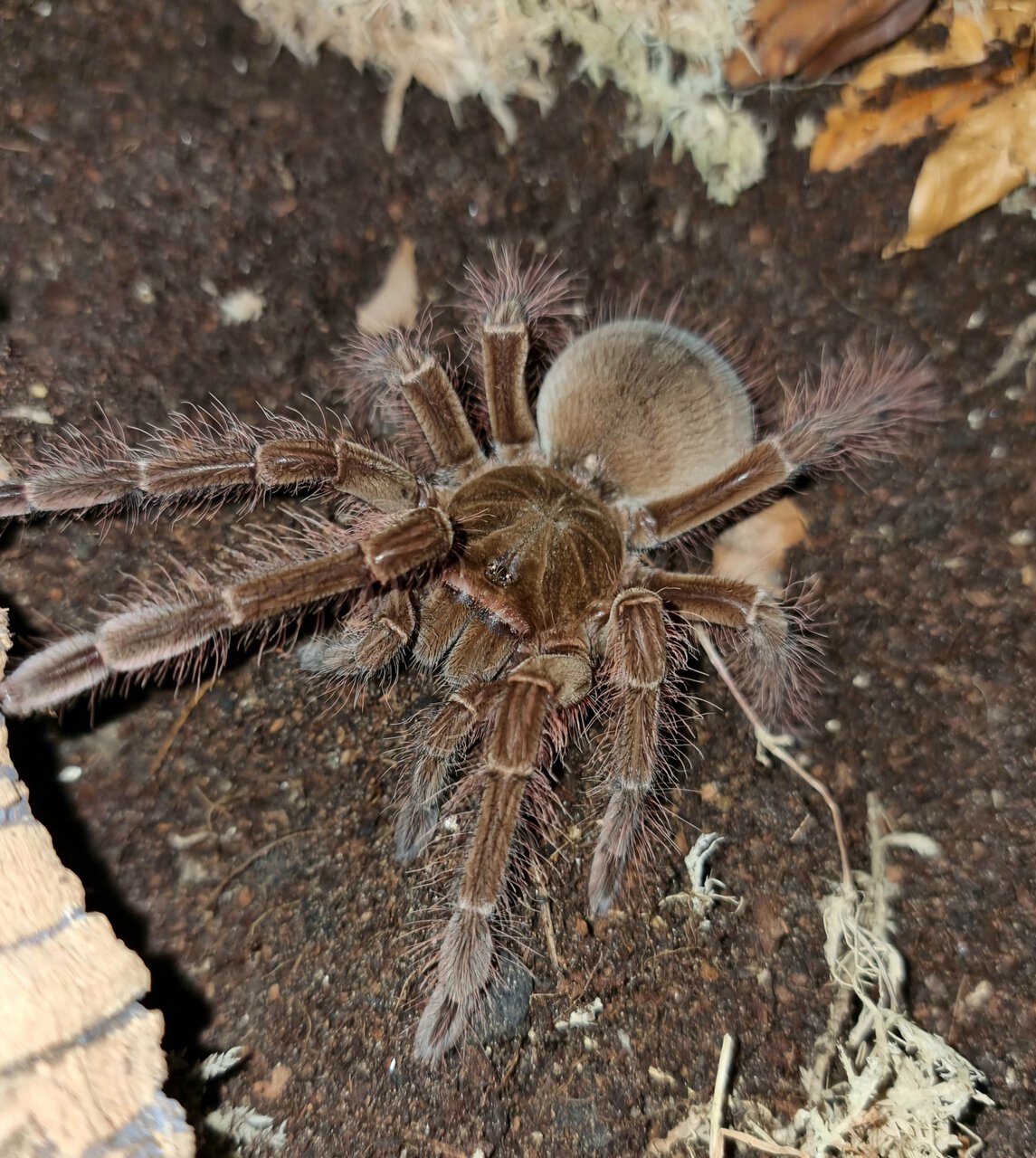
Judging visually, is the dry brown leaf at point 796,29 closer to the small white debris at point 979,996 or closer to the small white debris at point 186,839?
the small white debris at point 979,996

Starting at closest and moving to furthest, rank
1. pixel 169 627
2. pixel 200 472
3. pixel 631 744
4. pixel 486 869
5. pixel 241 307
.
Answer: pixel 169 627, pixel 486 869, pixel 200 472, pixel 631 744, pixel 241 307

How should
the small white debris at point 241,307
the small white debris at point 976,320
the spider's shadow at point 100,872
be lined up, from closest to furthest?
the spider's shadow at point 100,872 → the small white debris at point 241,307 → the small white debris at point 976,320

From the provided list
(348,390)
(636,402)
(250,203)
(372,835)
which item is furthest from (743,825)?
(250,203)

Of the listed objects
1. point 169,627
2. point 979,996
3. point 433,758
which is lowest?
point 979,996

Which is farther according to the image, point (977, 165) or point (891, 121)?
point (891, 121)

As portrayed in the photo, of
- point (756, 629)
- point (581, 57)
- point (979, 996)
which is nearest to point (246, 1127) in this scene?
point (756, 629)

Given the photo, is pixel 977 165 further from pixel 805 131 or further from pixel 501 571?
pixel 501 571

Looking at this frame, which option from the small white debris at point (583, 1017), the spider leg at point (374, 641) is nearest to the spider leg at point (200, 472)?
the spider leg at point (374, 641)
